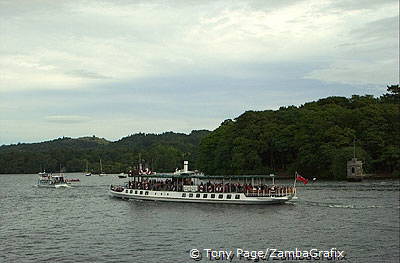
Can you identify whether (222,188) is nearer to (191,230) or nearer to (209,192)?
(209,192)

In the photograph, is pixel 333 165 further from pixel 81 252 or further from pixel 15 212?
pixel 81 252

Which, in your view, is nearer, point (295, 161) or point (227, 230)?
point (227, 230)

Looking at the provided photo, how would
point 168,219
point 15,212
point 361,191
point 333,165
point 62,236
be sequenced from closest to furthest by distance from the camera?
point 62,236, point 168,219, point 15,212, point 361,191, point 333,165

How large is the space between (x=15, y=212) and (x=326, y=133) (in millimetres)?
105205

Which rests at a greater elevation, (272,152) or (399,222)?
(272,152)

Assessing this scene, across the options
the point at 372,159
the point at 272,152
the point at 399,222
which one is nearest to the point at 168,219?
the point at 399,222

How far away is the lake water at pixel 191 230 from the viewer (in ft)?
175

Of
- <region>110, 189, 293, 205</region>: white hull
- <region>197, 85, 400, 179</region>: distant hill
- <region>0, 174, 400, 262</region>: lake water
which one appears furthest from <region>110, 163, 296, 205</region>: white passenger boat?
<region>197, 85, 400, 179</region>: distant hill

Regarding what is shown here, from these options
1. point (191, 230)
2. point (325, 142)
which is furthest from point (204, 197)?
point (325, 142)

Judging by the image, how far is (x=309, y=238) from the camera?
195 ft

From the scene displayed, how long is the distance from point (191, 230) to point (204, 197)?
108 ft

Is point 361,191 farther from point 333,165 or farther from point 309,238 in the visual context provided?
point 309,238

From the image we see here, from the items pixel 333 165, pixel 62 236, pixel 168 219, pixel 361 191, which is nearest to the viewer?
pixel 62 236

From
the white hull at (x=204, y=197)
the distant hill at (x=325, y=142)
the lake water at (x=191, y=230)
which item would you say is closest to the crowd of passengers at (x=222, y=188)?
the white hull at (x=204, y=197)
